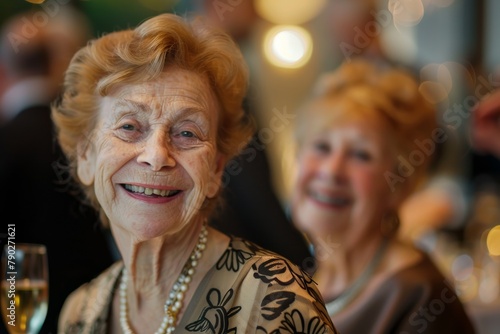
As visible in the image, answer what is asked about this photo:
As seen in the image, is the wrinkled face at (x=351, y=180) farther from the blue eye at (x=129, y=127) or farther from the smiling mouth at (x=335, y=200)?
the blue eye at (x=129, y=127)

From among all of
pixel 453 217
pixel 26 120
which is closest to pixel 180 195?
pixel 26 120

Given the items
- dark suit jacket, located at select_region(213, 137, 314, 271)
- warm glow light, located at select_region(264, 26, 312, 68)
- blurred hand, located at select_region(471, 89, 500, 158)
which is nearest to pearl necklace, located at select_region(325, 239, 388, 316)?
dark suit jacket, located at select_region(213, 137, 314, 271)

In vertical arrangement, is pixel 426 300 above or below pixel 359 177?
below

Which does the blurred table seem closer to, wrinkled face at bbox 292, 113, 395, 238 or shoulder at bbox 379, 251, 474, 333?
wrinkled face at bbox 292, 113, 395, 238

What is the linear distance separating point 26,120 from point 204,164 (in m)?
1.38

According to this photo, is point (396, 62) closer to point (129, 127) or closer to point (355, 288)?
point (355, 288)

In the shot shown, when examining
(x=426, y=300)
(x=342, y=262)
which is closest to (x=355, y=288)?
(x=342, y=262)

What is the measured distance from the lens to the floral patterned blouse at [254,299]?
1.41m

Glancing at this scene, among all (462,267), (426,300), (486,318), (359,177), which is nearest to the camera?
(426,300)

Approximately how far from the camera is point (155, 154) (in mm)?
1401

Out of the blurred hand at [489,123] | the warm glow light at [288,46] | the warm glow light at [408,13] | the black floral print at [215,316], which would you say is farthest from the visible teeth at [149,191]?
the warm glow light at [408,13]

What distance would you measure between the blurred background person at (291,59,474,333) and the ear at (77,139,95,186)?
0.97 m

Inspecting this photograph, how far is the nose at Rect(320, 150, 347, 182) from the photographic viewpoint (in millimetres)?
2510

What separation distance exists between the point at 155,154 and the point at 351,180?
120 centimetres
